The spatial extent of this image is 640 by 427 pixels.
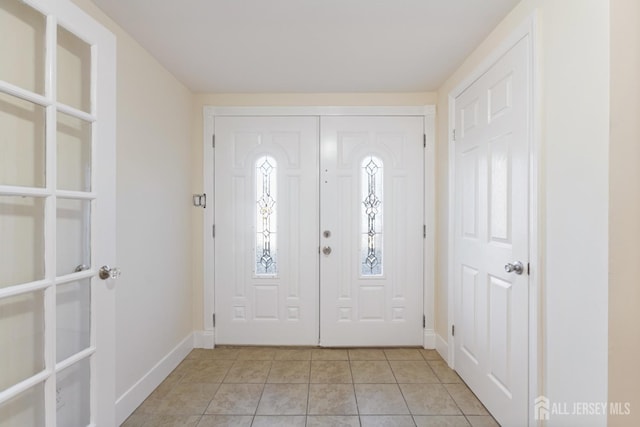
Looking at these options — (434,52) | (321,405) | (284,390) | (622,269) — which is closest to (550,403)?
(622,269)

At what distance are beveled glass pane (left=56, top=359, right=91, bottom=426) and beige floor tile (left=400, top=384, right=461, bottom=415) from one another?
68.5 inches

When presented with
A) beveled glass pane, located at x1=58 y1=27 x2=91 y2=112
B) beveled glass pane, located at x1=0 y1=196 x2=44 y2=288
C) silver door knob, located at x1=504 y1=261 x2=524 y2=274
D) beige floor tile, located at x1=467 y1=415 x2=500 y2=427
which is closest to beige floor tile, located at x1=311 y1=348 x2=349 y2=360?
beige floor tile, located at x1=467 y1=415 x2=500 y2=427

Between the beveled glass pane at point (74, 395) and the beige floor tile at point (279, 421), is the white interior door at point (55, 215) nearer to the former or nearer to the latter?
the beveled glass pane at point (74, 395)

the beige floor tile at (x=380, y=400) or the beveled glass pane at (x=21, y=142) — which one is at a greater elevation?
the beveled glass pane at (x=21, y=142)

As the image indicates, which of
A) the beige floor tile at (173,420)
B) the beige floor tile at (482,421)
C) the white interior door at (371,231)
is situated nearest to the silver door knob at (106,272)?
the beige floor tile at (173,420)

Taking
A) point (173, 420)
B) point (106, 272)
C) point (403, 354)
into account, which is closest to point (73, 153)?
point (106, 272)

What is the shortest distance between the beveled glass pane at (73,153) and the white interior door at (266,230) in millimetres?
1400

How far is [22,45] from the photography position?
3.99ft

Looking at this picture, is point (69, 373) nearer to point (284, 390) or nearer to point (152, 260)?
point (152, 260)

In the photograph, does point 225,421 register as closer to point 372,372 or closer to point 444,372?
point 372,372

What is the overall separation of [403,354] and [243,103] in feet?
8.54

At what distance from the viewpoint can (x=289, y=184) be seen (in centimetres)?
287

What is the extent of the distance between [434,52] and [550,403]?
2.08 meters

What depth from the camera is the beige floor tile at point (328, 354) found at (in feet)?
8.79
